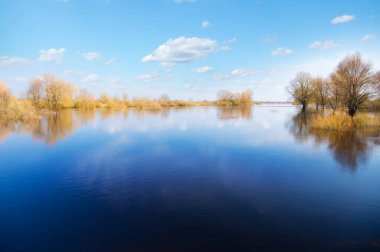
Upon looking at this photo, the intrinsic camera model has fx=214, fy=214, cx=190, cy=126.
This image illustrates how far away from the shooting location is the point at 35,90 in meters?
50.5

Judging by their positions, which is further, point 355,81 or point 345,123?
point 355,81

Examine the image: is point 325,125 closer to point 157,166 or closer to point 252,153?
point 252,153

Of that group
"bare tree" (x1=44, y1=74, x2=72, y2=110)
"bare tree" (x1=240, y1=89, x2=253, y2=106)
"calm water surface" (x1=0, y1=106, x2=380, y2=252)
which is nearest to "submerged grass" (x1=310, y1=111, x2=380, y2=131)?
"calm water surface" (x1=0, y1=106, x2=380, y2=252)

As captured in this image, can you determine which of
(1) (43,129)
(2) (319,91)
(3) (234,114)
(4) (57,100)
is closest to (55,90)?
(4) (57,100)

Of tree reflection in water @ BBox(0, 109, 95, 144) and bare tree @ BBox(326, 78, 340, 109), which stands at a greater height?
bare tree @ BBox(326, 78, 340, 109)

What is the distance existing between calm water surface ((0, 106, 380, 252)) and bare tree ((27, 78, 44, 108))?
47.5 meters

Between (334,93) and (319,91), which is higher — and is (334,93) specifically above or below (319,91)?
below

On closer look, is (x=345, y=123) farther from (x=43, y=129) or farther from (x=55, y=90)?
(x=55, y=90)

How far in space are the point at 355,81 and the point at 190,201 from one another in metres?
26.2

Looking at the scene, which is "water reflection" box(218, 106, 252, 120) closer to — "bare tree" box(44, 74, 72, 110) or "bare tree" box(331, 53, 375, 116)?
"bare tree" box(331, 53, 375, 116)

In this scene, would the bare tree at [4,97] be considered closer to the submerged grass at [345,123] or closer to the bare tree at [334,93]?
the submerged grass at [345,123]

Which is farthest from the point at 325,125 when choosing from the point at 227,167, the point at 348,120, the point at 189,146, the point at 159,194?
the point at 159,194

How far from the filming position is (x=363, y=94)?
2384cm

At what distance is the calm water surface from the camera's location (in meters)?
4.54
